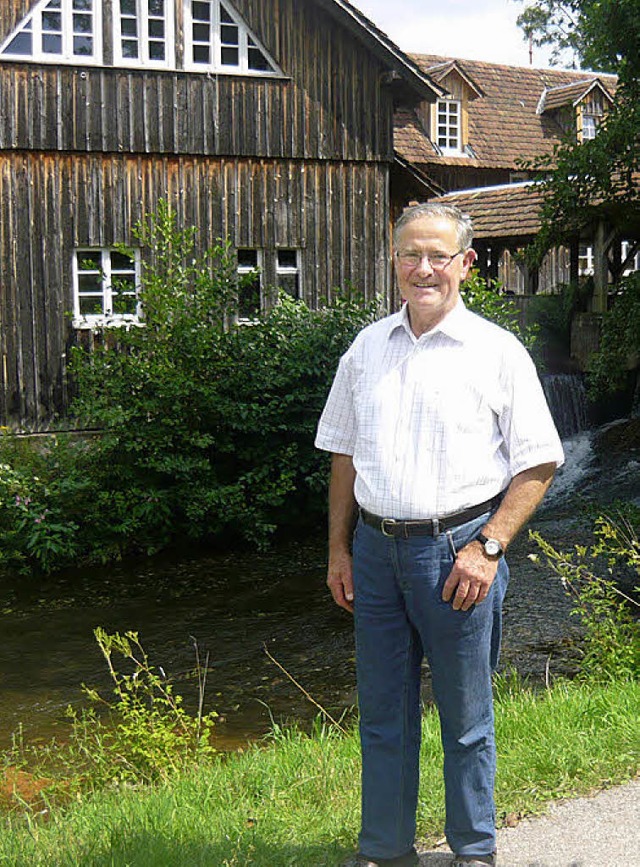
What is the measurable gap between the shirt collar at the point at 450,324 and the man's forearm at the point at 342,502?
0.50 metres

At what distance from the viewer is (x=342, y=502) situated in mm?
4090

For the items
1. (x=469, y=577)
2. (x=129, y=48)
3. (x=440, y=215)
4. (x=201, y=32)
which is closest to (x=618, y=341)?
(x=201, y=32)

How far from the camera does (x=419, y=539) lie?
12.2ft

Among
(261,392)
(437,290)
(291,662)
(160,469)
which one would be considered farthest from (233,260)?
(437,290)

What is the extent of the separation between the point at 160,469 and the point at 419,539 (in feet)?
35.5

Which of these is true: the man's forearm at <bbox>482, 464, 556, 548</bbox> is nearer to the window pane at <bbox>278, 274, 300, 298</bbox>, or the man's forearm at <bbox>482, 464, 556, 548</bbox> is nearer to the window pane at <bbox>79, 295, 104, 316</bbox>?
the window pane at <bbox>79, 295, 104, 316</bbox>

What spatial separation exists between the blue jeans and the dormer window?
32.1 metres

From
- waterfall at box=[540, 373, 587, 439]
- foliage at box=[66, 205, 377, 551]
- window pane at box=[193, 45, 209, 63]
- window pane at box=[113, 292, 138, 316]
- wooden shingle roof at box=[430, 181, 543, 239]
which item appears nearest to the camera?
foliage at box=[66, 205, 377, 551]

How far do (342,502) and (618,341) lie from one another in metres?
15.6

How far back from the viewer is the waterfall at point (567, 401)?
A: 20.9 m

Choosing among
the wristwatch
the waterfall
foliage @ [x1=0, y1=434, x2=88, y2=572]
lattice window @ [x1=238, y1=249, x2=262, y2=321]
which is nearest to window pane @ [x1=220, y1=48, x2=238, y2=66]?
lattice window @ [x1=238, y1=249, x2=262, y2=321]

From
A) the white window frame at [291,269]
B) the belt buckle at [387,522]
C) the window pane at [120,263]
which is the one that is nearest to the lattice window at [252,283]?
the white window frame at [291,269]

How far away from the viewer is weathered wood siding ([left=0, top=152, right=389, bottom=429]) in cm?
1592

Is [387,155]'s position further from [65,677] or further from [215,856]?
[215,856]
